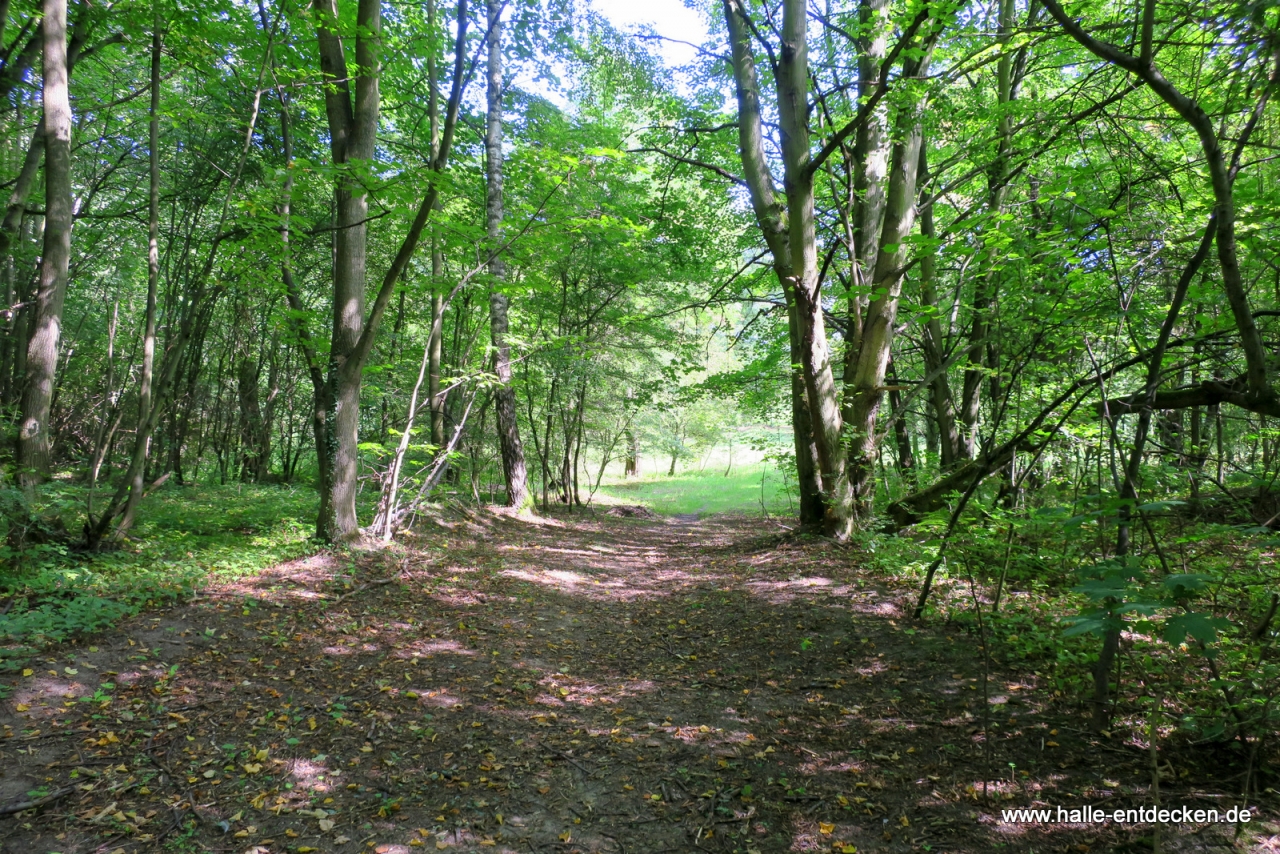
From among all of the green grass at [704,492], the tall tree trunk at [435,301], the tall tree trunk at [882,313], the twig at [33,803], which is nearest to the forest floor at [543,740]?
the twig at [33,803]

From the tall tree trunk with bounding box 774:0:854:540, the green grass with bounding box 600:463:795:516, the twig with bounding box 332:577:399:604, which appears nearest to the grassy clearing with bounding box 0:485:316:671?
the twig with bounding box 332:577:399:604

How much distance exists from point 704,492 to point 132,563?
21139mm

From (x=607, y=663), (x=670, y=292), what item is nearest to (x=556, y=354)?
(x=670, y=292)

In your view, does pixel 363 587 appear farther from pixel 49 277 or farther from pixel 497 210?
pixel 497 210

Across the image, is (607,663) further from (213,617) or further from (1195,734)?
(1195,734)

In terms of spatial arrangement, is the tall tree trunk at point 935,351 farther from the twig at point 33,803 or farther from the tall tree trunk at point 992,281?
the twig at point 33,803

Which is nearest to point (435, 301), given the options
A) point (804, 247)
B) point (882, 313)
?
point (804, 247)

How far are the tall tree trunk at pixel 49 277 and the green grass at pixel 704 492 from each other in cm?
1416

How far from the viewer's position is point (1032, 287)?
5020 mm

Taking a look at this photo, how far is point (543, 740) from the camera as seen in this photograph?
3625 mm

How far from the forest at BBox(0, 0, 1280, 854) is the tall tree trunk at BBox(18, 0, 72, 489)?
55 mm

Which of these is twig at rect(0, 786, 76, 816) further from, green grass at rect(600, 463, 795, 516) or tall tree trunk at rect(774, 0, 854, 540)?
green grass at rect(600, 463, 795, 516)

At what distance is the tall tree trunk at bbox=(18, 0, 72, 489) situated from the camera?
5.81m

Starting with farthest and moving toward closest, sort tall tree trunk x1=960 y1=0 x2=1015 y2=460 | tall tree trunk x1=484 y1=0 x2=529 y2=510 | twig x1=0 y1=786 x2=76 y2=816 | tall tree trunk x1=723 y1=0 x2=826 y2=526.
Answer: tall tree trunk x1=484 y1=0 x2=529 y2=510
tall tree trunk x1=723 y1=0 x2=826 y2=526
tall tree trunk x1=960 y1=0 x2=1015 y2=460
twig x1=0 y1=786 x2=76 y2=816
